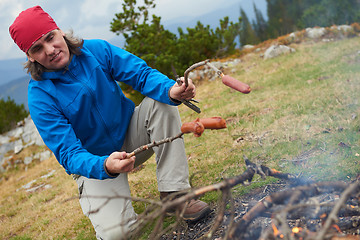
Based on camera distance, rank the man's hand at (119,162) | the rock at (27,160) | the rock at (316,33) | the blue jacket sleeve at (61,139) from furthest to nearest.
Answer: the rock at (316,33) → the rock at (27,160) → the blue jacket sleeve at (61,139) → the man's hand at (119,162)

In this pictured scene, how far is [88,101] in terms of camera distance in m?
2.48

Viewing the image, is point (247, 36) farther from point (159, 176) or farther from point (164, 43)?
point (159, 176)

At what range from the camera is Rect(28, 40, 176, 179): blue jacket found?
7.41 feet

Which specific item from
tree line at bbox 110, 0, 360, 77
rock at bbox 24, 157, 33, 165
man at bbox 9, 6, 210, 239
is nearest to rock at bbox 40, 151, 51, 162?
rock at bbox 24, 157, 33, 165

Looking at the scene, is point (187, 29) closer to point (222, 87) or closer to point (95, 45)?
point (222, 87)

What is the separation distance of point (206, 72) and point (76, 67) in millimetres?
8248

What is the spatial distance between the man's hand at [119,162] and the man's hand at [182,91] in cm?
61

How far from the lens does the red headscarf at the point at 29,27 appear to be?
2246mm

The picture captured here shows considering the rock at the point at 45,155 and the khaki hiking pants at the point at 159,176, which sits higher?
the khaki hiking pants at the point at 159,176

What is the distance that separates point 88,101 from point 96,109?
10 cm

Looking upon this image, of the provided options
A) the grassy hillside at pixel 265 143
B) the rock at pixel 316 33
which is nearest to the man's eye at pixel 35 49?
the grassy hillside at pixel 265 143

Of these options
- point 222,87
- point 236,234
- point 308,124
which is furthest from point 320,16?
point 236,234

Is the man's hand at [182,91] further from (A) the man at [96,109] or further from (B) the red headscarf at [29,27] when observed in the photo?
(B) the red headscarf at [29,27]

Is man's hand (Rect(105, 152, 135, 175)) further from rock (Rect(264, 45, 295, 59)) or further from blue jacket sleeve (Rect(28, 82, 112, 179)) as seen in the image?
rock (Rect(264, 45, 295, 59))
